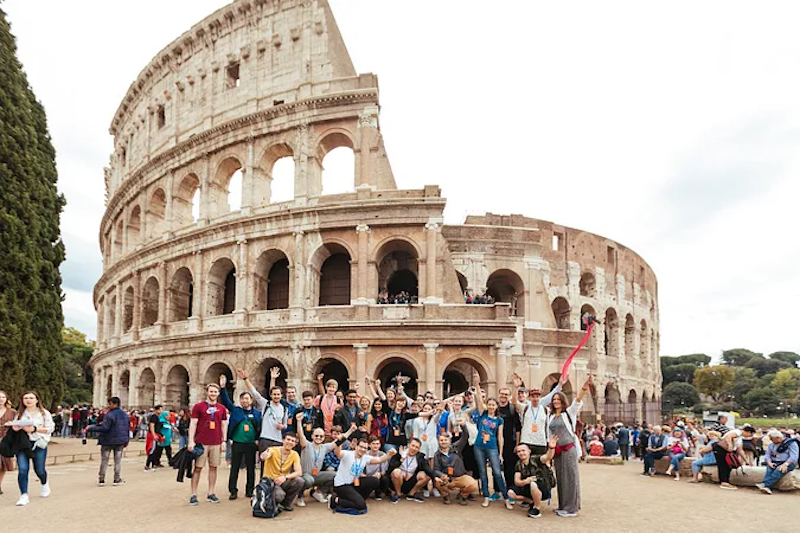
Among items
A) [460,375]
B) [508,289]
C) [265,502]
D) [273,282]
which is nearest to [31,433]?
[265,502]

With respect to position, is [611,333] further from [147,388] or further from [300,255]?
[147,388]

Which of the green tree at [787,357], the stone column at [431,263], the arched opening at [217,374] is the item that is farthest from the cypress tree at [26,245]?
the green tree at [787,357]

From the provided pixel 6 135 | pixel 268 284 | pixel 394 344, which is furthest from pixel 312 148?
pixel 6 135

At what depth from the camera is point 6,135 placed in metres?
17.3

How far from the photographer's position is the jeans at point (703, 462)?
12398mm

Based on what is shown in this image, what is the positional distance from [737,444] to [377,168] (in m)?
14.9

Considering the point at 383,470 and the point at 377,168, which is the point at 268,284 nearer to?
the point at 377,168

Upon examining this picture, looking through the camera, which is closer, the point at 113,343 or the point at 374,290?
the point at 374,290

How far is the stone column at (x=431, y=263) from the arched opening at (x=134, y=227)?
16859 millimetres

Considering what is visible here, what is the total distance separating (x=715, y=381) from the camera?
68.6 metres

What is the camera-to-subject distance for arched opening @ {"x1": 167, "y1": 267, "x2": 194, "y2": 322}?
25.3m

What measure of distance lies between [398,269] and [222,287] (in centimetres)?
757

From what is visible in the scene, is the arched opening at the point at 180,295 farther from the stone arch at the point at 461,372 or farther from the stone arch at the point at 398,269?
the stone arch at the point at 461,372

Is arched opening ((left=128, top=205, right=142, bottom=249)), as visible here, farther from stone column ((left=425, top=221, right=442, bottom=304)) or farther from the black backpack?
the black backpack
